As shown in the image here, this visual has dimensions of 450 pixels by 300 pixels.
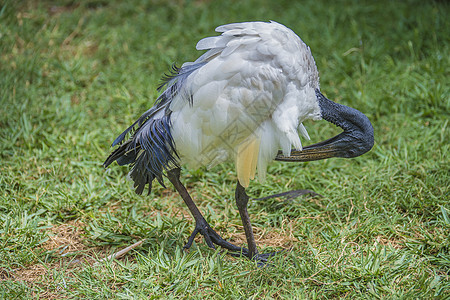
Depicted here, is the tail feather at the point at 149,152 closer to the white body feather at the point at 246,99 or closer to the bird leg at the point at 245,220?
the white body feather at the point at 246,99

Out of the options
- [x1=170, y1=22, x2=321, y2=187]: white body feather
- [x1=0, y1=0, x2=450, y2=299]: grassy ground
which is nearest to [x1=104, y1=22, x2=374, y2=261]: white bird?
[x1=170, y1=22, x2=321, y2=187]: white body feather

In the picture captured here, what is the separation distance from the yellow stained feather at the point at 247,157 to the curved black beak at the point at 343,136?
362 millimetres

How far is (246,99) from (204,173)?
1449 mm

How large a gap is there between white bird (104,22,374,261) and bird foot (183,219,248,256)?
0.02 metres

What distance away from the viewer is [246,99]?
3.02 m

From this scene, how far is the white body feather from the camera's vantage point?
3004 millimetres

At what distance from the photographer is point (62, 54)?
19.0ft

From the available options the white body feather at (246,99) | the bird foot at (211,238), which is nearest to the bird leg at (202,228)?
the bird foot at (211,238)

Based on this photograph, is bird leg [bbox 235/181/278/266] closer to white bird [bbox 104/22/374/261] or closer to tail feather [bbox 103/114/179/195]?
white bird [bbox 104/22/374/261]

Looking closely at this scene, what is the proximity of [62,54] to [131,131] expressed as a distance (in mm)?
2776

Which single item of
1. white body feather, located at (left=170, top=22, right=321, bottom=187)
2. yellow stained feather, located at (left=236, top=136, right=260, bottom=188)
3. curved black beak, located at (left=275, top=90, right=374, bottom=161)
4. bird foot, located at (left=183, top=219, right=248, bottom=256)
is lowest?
bird foot, located at (left=183, top=219, right=248, bottom=256)

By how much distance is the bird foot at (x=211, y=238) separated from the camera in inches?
138

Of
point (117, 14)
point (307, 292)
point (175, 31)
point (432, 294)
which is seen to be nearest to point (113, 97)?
point (175, 31)

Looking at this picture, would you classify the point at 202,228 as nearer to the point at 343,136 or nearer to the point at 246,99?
the point at 246,99
